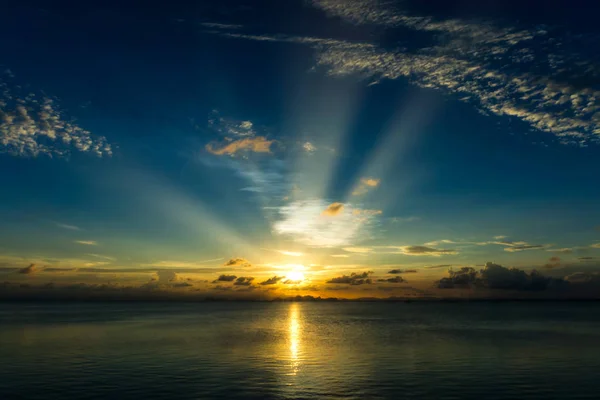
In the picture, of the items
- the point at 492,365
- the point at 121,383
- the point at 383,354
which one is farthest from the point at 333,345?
the point at 121,383

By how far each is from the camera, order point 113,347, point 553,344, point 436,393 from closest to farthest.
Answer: point 436,393
point 113,347
point 553,344

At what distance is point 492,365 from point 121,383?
147ft

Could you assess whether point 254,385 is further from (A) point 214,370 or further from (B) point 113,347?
(B) point 113,347

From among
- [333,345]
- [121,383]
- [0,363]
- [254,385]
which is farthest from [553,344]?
[0,363]

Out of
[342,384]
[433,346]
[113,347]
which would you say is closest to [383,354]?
[433,346]

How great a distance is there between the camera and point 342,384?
44.8 m

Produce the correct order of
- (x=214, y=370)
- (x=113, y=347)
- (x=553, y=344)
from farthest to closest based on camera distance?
(x=553, y=344), (x=113, y=347), (x=214, y=370)

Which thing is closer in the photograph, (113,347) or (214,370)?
(214,370)

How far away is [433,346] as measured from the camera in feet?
257

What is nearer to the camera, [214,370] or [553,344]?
[214,370]

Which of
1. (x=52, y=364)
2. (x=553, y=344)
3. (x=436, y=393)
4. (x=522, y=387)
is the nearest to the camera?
(x=436, y=393)

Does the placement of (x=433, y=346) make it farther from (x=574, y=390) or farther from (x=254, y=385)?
(x=254, y=385)

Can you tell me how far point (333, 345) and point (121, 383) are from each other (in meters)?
45.5

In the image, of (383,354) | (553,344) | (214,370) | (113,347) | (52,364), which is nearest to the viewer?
(214,370)
